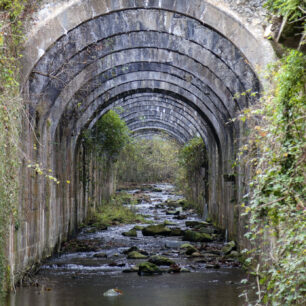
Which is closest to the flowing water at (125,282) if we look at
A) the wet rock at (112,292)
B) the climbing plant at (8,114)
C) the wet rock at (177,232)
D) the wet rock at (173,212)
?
the wet rock at (112,292)

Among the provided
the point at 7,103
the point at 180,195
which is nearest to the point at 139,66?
the point at 7,103

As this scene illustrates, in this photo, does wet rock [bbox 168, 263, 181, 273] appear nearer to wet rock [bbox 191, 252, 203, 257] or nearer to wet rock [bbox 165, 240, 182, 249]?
wet rock [bbox 191, 252, 203, 257]

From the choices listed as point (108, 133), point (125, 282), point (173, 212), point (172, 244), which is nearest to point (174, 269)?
point (125, 282)

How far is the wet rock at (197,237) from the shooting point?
1616cm

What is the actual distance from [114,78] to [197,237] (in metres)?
5.64

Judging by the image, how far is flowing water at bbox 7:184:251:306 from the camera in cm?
842

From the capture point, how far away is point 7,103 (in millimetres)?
→ 7559

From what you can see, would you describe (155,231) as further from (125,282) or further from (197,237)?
(125,282)

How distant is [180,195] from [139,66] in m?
22.5

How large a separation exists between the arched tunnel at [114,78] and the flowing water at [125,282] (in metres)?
0.74

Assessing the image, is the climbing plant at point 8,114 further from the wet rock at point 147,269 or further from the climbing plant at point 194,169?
the climbing plant at point 194,169

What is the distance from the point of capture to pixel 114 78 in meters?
16.7

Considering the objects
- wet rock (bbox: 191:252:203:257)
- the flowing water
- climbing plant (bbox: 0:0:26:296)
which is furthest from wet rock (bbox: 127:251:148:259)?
climbing plant (bbox: 0:0:26:296)

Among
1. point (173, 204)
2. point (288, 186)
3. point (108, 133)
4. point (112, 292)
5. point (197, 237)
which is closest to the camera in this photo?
point (288, 186)
